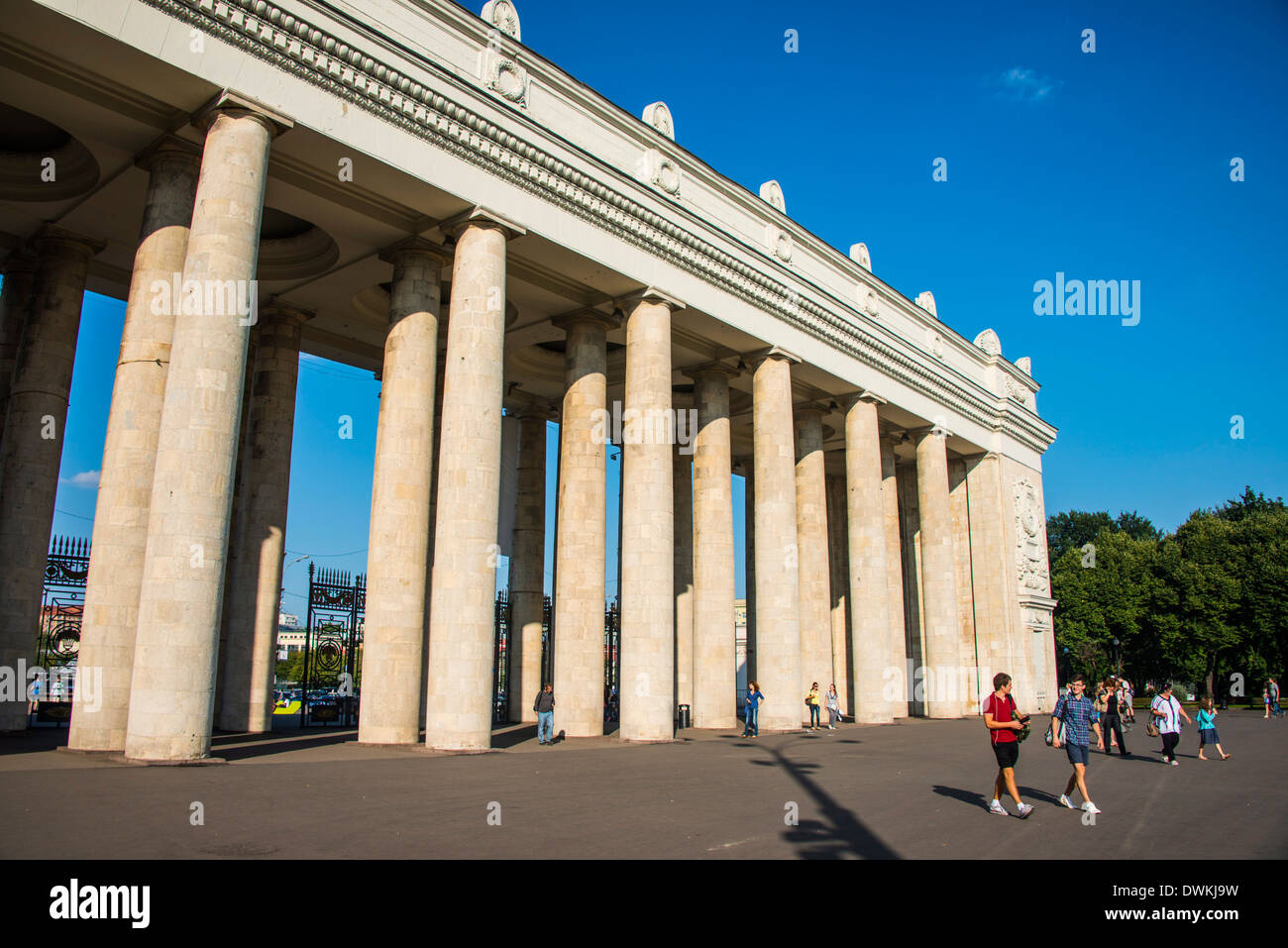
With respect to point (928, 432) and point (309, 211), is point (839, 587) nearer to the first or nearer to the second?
point (928, 432)

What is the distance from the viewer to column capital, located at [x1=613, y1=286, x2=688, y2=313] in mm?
23891

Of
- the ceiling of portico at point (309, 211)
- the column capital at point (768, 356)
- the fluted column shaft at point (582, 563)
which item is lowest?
the fluted column shaft at point (582, 563)

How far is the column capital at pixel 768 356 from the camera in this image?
28.0 meters

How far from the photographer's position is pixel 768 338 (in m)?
27.8

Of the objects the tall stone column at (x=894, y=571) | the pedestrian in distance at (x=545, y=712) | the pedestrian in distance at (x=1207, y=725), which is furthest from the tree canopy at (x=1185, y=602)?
the pedestrian in distance at (x=545, y=712)

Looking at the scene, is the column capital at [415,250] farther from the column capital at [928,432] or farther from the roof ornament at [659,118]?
the column capital at [928,432]

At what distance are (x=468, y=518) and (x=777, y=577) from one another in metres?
11.4

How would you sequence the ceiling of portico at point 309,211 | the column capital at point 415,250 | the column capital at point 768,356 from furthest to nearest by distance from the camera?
the column capital at point 768,356, the column capital at point 415,250, the ceiling of portico at point 309,211

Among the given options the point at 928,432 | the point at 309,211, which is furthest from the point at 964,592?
the point at 309,211

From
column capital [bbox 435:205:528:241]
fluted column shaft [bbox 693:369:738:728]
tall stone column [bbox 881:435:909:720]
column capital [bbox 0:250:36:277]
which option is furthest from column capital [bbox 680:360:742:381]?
column capital [bbox 0:250:36:277]

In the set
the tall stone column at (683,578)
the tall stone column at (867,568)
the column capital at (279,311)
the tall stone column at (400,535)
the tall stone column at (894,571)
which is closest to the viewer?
the tall stone column at (400,535)

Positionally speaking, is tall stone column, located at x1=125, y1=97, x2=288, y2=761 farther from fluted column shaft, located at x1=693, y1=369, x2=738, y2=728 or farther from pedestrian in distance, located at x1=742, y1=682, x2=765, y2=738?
fluted column shaft, located at x1=693, y1=369, x2=738, y2=728

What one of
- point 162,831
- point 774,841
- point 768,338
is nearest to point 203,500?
point 162,831

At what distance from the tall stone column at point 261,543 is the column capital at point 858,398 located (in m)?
19.2
